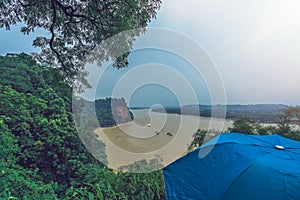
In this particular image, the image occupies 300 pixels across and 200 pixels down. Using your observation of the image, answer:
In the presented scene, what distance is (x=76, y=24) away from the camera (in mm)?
3182

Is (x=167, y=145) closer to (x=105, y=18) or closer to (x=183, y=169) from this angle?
(x=183, y=169)

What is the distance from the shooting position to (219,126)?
3746 millimetres

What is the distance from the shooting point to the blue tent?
1.41 meters

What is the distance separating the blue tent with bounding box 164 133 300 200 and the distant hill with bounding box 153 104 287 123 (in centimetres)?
90

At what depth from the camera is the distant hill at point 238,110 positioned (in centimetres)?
304

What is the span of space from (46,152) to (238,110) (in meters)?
3.94

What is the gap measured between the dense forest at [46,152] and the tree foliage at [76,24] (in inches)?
13.9

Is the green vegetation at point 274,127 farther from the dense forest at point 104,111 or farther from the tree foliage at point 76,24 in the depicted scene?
the tree foliage at point 76,24

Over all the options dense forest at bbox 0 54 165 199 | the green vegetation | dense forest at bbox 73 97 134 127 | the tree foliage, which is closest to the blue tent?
dense forest at bbox 0 54 165 199

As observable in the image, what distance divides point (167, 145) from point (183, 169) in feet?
4.44

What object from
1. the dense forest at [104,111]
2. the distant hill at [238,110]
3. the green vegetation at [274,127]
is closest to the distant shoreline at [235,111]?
the distant hill at [238,110]

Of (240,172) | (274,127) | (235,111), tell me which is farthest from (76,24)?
(274,127)

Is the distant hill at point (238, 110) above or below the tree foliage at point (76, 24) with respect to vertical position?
below

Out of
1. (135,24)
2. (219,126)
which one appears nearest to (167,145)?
(219,126)
